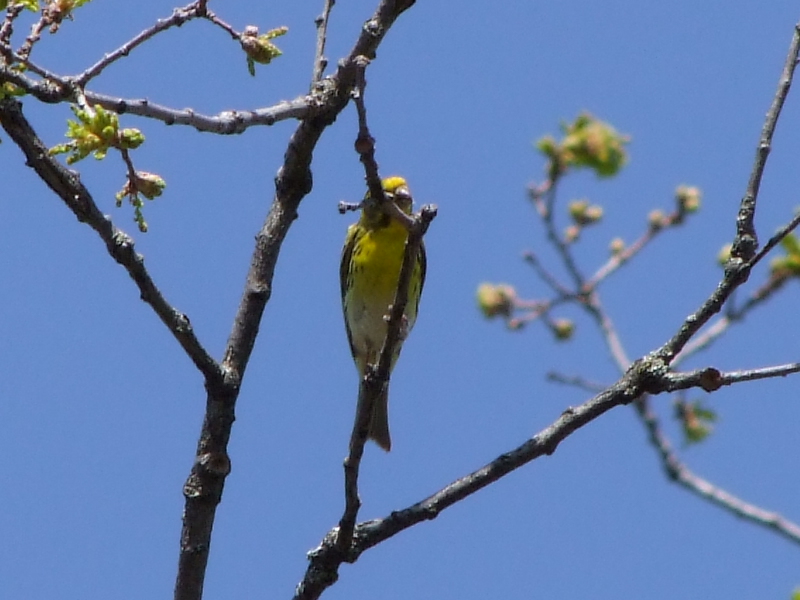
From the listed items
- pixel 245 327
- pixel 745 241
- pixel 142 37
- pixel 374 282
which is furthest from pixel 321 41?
pixel 374 282

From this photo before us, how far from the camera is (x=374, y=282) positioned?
6.25m

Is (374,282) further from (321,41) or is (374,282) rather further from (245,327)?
(245,327)

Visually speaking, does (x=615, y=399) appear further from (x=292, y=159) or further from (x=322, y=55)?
(x=322, y=55)

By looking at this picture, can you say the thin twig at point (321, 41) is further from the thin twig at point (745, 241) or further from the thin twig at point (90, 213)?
the thin twig at point (745, 241)

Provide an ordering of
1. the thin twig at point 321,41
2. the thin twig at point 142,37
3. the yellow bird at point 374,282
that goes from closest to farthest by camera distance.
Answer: the thin twig at point 142,37 → the thin twig at point 321,41 → the yellow bird at point 374,282

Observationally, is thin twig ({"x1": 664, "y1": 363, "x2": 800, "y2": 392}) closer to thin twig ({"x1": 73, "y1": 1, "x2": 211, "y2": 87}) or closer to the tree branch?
the tree branch

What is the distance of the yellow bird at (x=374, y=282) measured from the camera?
616cm

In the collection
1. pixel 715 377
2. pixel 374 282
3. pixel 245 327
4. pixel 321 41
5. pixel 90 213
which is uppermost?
pixel 374 282

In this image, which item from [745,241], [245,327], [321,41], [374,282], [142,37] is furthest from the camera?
[374,282]

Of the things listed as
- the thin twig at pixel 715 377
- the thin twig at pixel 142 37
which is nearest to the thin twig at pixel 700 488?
the thin twig at pixel 715 377

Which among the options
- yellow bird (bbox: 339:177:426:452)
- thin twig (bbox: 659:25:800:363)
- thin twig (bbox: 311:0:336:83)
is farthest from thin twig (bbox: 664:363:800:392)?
yellow bird (bbox: 339:177:426:452)

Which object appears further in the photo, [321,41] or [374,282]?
[374,282]

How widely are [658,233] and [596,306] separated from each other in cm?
85

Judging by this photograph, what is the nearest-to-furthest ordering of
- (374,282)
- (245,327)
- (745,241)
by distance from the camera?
(745,241)
(245,327)
(374,282)
